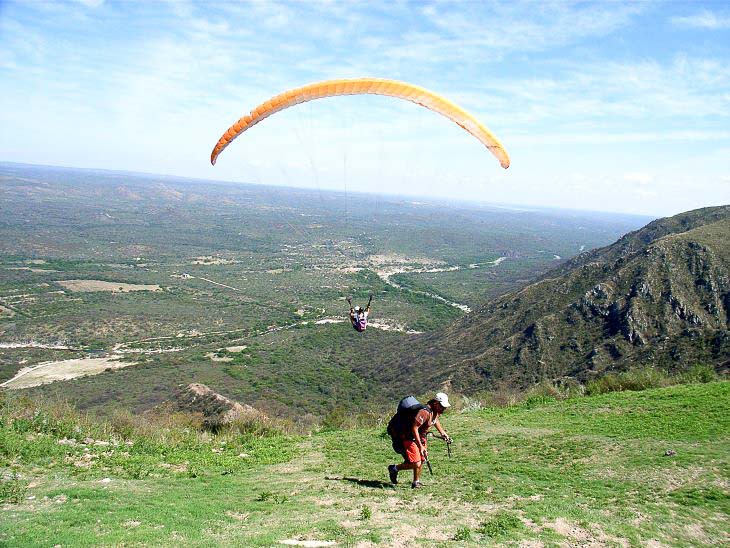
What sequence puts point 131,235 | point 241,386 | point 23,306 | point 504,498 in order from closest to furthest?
point 504,498 → point 241,386 → point 23,306 → point 131,235

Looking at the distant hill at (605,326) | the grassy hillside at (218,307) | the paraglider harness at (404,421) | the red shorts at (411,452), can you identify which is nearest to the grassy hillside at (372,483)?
the red shorts at (411,452)

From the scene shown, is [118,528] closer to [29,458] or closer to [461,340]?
[29,458]

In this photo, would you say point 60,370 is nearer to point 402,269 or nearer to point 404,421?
point 404,421

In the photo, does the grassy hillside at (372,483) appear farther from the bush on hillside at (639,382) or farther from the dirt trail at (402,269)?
the dirt trail at (402,269)

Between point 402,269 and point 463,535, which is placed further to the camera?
point 402,269

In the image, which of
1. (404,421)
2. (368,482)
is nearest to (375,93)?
(404,421)

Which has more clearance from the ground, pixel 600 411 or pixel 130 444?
pixel 600 411

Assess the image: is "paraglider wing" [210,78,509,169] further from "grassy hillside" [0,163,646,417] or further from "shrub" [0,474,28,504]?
"grassy hillside" [0,163,646,417]

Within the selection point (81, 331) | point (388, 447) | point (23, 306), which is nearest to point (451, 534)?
point (388, 447)
